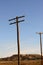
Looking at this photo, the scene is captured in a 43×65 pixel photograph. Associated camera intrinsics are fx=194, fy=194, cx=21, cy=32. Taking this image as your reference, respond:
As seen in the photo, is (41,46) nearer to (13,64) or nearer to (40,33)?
(40,33)

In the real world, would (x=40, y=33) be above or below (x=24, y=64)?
above

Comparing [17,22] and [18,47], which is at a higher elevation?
[17,22]

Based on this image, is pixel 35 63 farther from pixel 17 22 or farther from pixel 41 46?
pixel 17 22

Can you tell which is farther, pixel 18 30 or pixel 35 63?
pixel 35 63

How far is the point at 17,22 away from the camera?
28516mm

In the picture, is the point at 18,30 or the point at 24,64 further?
the point at 24,64

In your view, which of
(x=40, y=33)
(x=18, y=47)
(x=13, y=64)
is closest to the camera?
(x=18, y=47)

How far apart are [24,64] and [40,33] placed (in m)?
12.8

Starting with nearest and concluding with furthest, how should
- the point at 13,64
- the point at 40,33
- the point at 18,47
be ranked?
the point at 18,47 < the point at 40,33 < the point at 13,64

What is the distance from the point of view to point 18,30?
92.4 ft

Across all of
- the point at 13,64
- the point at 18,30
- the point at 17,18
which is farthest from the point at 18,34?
the point at 13,64

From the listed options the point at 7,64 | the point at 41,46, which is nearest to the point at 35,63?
the point at 7,64

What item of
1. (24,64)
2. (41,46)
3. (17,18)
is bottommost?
(24,64)

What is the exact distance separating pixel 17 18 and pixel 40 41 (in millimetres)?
14085
